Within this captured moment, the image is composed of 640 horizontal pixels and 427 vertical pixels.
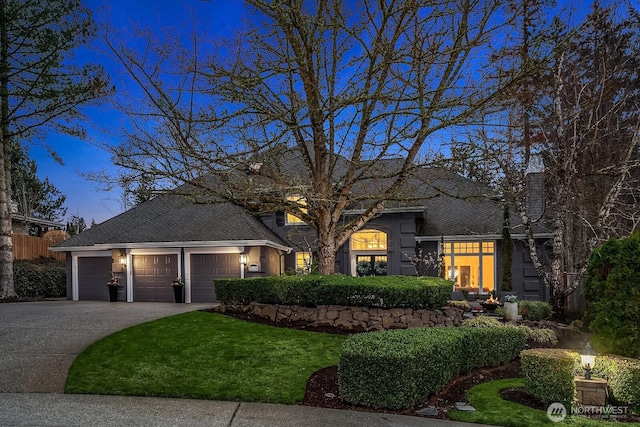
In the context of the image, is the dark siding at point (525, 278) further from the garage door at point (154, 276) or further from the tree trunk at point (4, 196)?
the tree trunk at point (4, 196)

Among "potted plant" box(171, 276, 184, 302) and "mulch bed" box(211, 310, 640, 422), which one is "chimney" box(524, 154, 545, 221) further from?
"potted plant" box(171, 276, 184, 302)

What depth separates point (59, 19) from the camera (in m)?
18.8

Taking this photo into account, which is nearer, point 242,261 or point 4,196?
point 242,261

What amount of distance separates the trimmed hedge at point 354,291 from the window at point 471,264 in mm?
7525

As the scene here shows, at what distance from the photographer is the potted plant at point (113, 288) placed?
1817cm

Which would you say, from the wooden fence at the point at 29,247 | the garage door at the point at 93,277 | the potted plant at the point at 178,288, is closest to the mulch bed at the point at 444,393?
the potted plant at the point at 178,288

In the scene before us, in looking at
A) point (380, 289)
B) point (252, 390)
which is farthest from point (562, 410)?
point (380, 289)

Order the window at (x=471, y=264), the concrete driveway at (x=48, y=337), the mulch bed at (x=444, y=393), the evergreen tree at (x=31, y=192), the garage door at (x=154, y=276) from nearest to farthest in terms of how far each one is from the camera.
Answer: the mulch bed at (x=444, y=393), the concrete driveway at (x=48, y=337), the garage door at (x=154, y=276), the window at (x=471, y=264), the evergreen tree at (x=31, y=192)

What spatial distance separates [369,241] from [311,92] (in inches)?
396

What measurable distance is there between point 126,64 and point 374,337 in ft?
29.2

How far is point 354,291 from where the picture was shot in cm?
1141

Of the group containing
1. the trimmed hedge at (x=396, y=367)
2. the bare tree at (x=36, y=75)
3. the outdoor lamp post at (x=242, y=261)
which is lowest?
the trimmed hedge at (x=396, y=367)

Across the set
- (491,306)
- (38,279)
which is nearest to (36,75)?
(38,279)

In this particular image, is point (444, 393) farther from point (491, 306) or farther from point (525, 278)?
point (525, 278)
